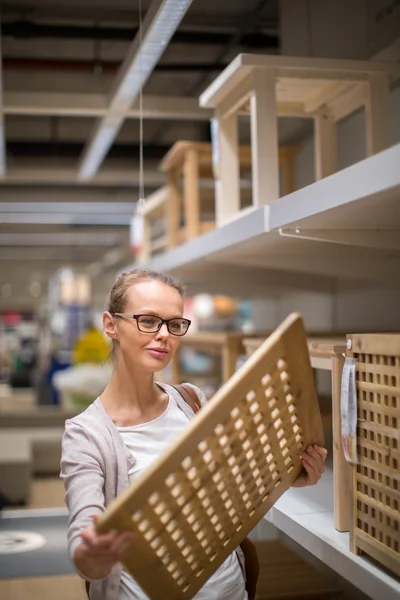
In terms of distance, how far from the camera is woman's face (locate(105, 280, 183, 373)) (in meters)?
1.69

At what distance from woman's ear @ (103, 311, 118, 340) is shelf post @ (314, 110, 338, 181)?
4.70ft

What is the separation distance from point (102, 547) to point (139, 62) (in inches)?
98.1

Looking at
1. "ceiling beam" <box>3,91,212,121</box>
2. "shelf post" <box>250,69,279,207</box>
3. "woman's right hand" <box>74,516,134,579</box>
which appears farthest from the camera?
"ceiling beam" <box>3,91,212,121</box>

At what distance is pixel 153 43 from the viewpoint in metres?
3.07

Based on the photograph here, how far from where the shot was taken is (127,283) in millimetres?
1751

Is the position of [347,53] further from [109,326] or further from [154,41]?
[109,326]

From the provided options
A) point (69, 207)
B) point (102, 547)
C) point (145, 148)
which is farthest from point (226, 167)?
point (69, 207)

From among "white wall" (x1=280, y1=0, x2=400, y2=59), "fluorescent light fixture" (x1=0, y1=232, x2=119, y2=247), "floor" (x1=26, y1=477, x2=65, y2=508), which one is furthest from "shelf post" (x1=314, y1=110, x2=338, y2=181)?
"fluorescent light fixture" (x1=0, y1=232, x2=119, y2=247)

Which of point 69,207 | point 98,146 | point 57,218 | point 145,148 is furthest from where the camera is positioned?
point 57,218

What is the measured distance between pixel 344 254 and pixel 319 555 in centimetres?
95

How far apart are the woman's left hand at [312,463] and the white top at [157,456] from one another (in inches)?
11.7

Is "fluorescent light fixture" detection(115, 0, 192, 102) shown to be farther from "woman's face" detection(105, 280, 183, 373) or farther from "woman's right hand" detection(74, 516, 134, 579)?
"woman's right hand" detection(74, 516, 134, 579)

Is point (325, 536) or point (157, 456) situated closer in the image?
point (157, 456)

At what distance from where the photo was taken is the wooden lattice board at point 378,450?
1438mm
